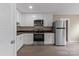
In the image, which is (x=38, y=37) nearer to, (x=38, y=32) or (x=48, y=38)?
(x=38, y=32)

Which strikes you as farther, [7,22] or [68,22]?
[68,22]

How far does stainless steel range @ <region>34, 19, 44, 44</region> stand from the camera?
8734mm

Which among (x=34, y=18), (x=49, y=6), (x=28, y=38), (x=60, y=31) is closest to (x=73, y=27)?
(x=60, y=31)

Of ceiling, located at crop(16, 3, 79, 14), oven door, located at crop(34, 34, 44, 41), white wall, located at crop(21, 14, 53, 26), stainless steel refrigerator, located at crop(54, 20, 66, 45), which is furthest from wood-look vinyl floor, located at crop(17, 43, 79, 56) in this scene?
white wall, located at crop(21, 14, 53, 26)

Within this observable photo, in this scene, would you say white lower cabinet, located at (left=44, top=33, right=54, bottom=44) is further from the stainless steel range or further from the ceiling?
the ceiling

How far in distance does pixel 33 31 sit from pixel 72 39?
3.10 m

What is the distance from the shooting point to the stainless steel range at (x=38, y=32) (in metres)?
8.73

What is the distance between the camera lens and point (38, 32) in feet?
29.9

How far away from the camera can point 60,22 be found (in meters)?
8.55

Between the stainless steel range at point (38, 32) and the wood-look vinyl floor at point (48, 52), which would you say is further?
the stainless steel range at point (38, 32)

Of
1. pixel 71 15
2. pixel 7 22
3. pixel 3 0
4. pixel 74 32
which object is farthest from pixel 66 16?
pixel 3 0

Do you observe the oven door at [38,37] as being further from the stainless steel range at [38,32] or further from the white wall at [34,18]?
the white wall at [34,18]

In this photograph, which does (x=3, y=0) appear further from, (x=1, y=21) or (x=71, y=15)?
(x=71, y=15)

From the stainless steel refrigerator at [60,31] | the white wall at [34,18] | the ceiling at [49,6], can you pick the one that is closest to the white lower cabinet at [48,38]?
the stainless steel refrigerator at [60,31]
